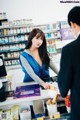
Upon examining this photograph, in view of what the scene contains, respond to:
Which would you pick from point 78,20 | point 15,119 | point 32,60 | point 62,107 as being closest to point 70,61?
point 78,20

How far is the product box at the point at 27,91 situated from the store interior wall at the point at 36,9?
5.39m

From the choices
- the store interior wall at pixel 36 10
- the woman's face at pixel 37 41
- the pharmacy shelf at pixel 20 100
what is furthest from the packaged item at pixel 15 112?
the store interior wall at pixel 36 10

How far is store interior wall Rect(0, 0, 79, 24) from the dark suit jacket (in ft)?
20.1

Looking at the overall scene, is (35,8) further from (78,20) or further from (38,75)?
(78,20)

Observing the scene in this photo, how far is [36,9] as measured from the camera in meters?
7.47

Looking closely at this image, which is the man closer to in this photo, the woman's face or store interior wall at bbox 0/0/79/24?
the woman's face

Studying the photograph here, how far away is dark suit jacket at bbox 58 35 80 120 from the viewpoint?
148 cm

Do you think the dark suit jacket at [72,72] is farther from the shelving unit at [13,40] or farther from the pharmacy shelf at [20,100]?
the shelving unit at [13,40]

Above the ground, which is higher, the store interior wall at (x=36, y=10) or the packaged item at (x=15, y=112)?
the store interior wall at (x=36, y=10)

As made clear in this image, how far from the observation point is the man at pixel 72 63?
1479 mm

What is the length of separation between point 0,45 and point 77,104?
5835mm

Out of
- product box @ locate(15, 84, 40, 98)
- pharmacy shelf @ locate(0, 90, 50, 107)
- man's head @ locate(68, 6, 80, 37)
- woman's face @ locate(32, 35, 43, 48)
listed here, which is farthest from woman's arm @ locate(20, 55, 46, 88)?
man's head @ locate(68, 6, 80, 37)

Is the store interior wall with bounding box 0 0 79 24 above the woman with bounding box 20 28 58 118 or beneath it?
above

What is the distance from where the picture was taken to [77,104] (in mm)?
1648
